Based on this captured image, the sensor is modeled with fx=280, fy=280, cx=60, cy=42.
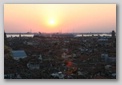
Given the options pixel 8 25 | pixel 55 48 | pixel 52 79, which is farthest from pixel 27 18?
pixel 52 79

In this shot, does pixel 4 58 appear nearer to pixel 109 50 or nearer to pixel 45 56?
pixel 45 56

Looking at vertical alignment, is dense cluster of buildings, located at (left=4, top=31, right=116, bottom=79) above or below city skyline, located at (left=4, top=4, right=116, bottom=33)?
below

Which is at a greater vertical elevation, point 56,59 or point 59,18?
point 59,18

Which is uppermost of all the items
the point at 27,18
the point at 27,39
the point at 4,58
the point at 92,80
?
the point at 27,18

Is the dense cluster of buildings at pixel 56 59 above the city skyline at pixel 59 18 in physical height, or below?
below
